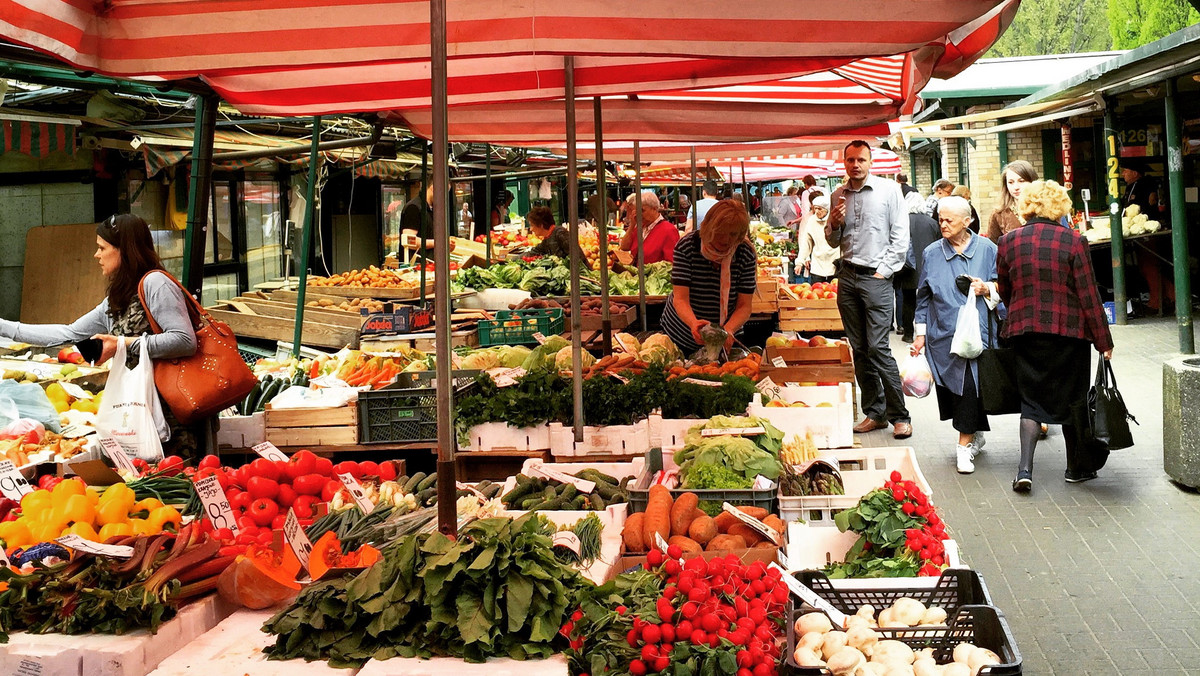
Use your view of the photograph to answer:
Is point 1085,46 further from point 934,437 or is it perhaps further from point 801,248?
point 934,437

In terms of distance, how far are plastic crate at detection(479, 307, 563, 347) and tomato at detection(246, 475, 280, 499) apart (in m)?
5.46

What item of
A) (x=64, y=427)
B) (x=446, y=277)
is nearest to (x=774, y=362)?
(x=64, y=427)

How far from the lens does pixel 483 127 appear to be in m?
9.27

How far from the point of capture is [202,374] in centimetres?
629

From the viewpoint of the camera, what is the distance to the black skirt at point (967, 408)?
8.59 m

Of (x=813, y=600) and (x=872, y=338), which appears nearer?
(x=813, y=600)

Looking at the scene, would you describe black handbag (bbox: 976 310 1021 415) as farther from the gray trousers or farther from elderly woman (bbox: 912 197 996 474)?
the gray trousers

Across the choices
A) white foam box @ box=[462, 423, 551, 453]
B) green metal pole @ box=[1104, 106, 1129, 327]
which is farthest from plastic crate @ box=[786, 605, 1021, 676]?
green metal pole @ box=[1104, 106, 1129, 327]

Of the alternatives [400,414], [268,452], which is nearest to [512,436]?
[400,414]

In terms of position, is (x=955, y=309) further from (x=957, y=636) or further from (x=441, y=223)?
(x=441, y=223)

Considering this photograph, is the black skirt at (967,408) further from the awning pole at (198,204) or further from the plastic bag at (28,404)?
the plastic bag at (28,404)

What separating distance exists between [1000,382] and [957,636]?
202 inches

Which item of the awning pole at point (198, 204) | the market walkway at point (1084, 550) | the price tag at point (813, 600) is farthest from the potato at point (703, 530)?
the awning pole at point (198, 204)

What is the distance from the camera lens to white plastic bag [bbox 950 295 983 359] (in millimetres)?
8352
